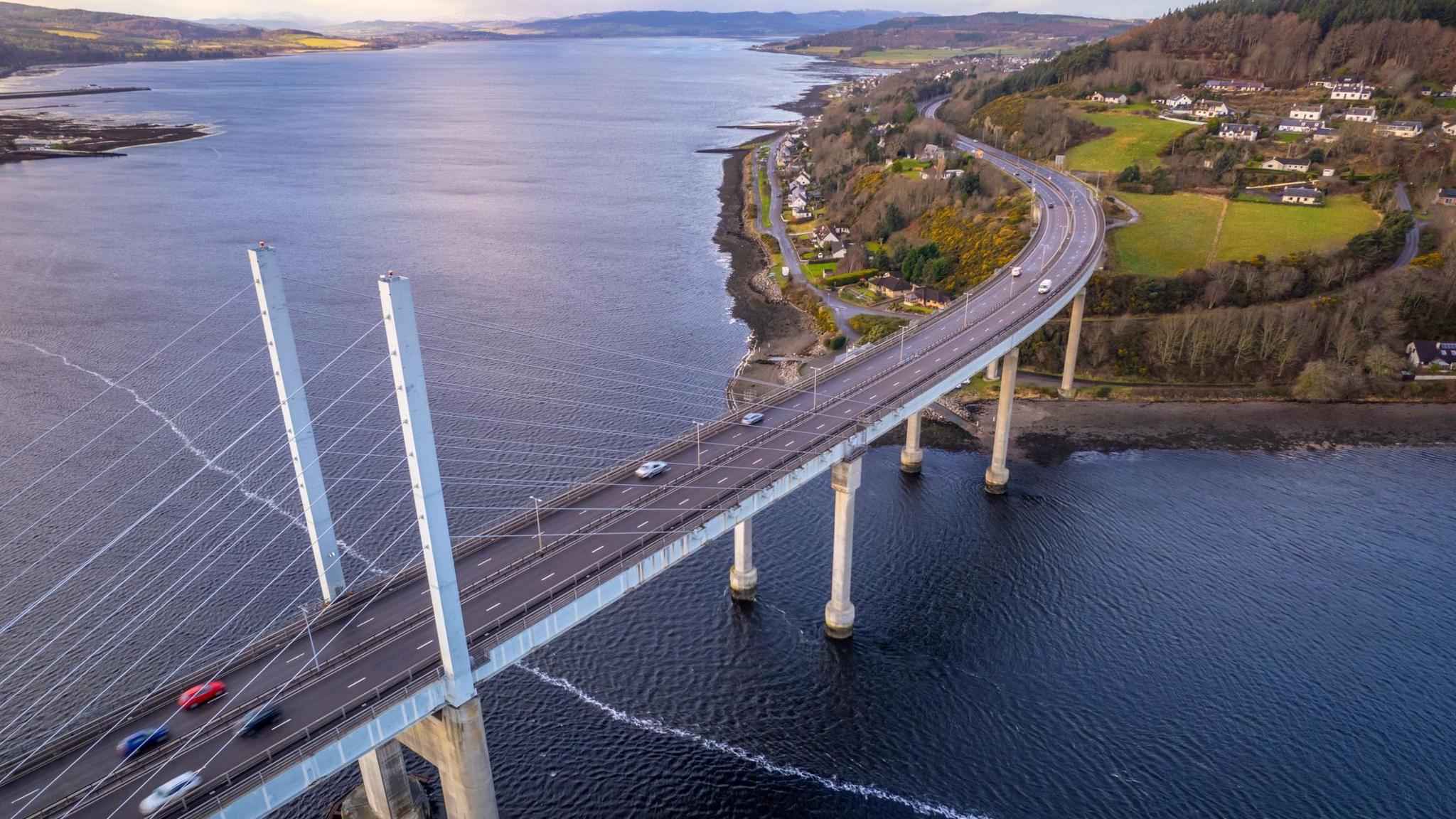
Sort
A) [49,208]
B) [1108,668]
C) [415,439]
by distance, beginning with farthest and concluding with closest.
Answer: [49,208]
[1108,668]
[415,439]

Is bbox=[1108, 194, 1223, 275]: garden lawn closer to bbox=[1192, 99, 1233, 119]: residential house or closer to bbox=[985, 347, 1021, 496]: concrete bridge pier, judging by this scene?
bbox=[985, 347, 1021, 496]: concrete bridge pier

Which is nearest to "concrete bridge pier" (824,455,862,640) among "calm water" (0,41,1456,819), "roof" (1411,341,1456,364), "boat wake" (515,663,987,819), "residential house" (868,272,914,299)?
"calm water" (0,41,1456,819)

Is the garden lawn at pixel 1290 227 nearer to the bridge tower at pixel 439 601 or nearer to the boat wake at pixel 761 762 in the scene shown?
the boat wake at pixel 761 762

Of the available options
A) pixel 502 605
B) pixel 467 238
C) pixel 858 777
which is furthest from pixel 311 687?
pixel 467 238

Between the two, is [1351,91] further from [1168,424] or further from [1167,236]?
[1168,424]

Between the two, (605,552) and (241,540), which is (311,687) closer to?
(605,552)

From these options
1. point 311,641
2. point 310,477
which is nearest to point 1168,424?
point 310,477
